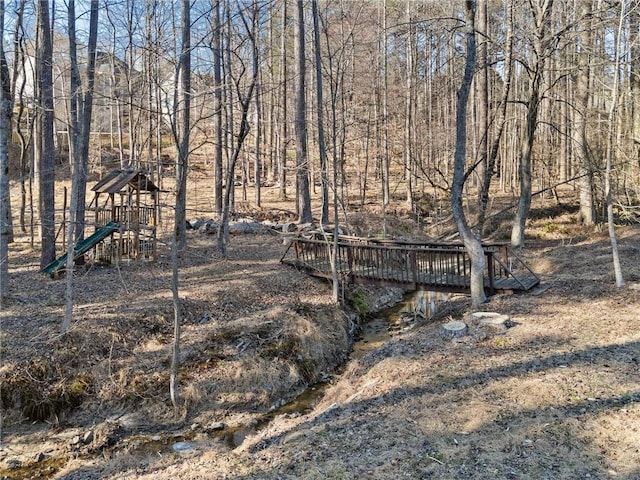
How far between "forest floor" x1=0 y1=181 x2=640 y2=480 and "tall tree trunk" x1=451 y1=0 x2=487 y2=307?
62 cm

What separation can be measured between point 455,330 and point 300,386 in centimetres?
290

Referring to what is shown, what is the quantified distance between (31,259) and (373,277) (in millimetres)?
9406

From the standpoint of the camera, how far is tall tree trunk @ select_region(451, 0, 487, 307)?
349 inches

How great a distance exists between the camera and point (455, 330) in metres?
8.37

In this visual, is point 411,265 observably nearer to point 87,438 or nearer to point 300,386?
point 300,386

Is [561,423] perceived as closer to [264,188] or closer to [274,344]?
[274,344]

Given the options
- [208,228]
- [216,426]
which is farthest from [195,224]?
[216,426]

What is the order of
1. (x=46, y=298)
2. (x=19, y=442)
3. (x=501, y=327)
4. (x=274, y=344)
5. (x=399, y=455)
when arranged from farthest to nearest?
(x=46, y=298), (x=274, y=344), (x=501, y=327), (x=19, y=442), (x=399, y=455)

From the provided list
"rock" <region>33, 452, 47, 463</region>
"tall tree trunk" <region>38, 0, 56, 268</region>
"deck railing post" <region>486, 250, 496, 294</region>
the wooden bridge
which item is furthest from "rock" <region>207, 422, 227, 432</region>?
"tall tree trunk" <region>38, 0, 56, 268</region>

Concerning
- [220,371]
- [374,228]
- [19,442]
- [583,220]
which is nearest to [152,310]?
[220,371]

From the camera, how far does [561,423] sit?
5.26 m

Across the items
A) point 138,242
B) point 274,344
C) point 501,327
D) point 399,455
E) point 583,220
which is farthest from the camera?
point 583,220

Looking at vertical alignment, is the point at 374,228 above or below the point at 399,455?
above

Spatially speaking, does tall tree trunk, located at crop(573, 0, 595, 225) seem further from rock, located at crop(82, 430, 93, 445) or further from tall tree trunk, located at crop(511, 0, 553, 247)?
rock, located at crop(82, 430, 93, 445)
